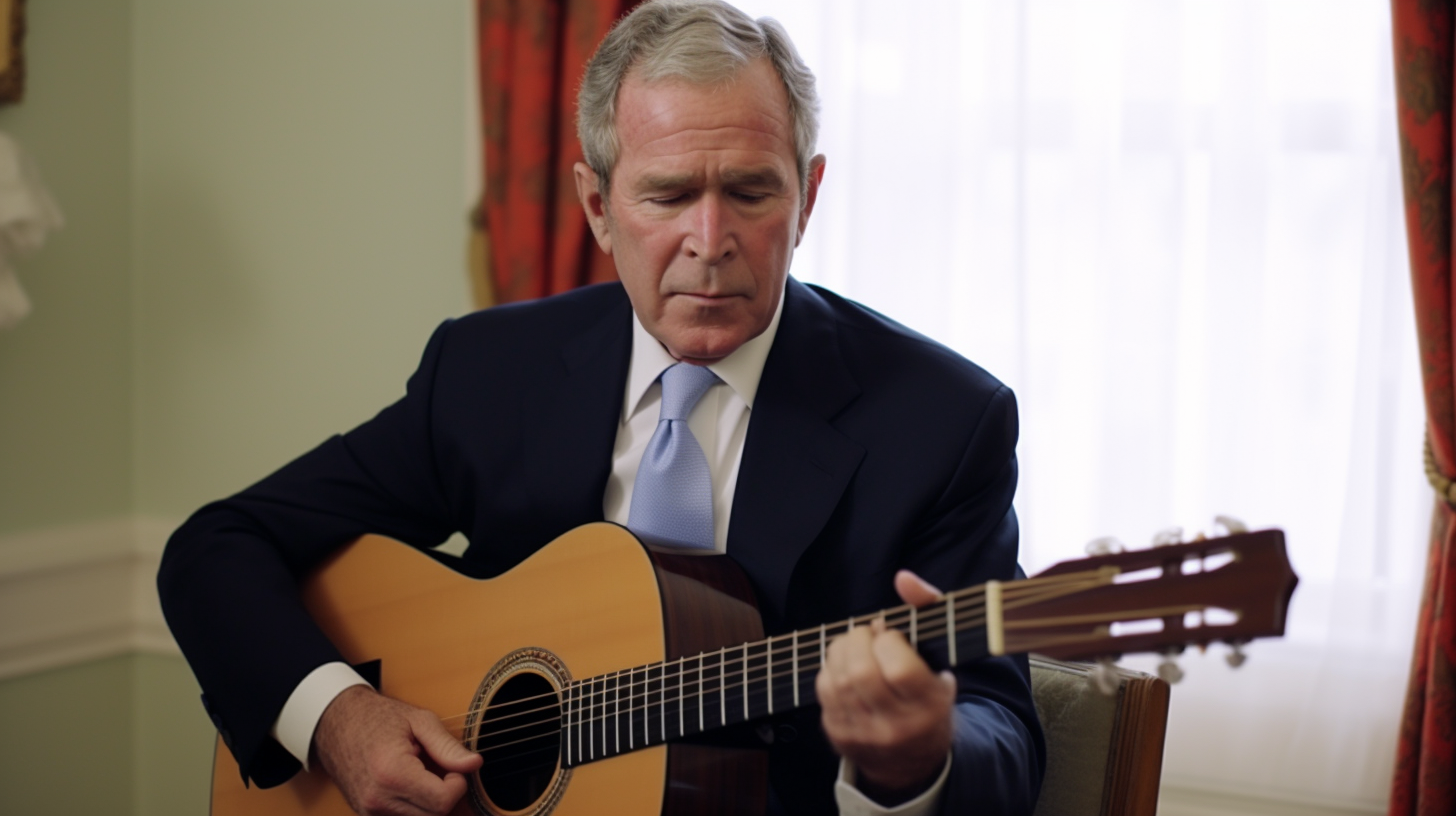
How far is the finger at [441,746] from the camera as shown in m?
1.38

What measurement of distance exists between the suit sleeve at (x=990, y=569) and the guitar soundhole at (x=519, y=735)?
438 millimetres

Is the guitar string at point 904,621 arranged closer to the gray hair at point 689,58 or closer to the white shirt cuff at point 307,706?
the white shirt cuff at point 307,706

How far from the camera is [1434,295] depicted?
184cm

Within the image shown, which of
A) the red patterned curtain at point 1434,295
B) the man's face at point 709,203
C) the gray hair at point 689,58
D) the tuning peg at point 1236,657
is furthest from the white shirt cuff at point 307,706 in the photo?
the red patterned curtain at point 1434,295

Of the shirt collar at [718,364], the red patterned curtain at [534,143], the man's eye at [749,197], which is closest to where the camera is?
the man's eye at [749,197]

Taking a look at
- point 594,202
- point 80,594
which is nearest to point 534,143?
A: point 594,202

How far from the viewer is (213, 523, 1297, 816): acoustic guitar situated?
0.94 metres

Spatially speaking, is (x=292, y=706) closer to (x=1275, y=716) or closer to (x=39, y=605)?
(x=39, y=605)

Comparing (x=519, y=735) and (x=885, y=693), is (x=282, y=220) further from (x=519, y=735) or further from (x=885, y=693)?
(x=885, y=693)

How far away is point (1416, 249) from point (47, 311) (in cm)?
256

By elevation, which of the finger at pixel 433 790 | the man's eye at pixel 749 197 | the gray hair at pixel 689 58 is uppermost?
the gray hair at pixel 689 58

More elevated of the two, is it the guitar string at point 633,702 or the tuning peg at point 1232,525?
the tuning peg at point 1232,525

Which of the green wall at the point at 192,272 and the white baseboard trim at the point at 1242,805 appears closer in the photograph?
the white baseboard trim at the point at 1242,805

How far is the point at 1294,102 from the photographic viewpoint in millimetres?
1989
